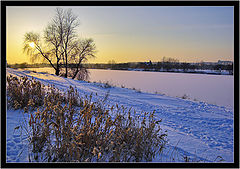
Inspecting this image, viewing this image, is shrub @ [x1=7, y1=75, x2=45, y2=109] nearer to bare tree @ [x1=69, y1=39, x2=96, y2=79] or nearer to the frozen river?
the frozen river

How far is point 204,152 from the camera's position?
10.7 ft

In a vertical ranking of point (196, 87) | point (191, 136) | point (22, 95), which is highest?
point (22, 95)

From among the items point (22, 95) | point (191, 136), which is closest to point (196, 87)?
point (191, 136)

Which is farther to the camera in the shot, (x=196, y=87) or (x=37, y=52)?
(x=37, y=52)

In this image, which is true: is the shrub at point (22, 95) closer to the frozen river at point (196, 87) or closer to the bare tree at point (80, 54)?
the frozen river at point (196, 87)

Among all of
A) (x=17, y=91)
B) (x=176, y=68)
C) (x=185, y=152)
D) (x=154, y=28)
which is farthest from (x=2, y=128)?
(x=176, y=68)

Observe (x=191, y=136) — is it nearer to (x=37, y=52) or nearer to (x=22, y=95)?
(x=22, y=95)

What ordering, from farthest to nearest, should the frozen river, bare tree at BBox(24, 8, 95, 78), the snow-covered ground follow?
bare tree at BBox(24, 8, 95, 78) < the frozen river < the snow-covered ground

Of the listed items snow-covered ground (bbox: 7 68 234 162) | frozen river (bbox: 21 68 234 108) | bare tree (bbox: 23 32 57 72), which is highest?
bare tree (bbox: 23 32 57 72)

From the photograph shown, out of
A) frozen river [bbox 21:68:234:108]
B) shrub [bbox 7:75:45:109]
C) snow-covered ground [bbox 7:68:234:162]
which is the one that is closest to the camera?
snow-covered ground [bbox 7:68:234:162]

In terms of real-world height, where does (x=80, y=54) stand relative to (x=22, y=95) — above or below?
above

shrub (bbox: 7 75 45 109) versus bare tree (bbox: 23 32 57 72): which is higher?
bare tree (bbox: 23 32 57 72)

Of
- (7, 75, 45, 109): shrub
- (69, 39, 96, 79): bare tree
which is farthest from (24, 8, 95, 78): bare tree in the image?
(7, 75, 45, 109): shrub

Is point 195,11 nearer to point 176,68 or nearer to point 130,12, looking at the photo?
point 130,12
